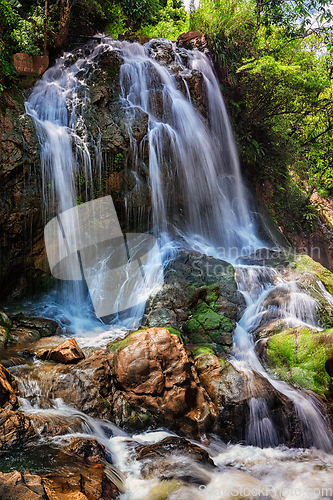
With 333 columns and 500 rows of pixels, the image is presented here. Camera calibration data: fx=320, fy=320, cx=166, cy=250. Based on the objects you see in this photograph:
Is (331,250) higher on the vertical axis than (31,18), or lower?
lower

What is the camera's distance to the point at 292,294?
707cm

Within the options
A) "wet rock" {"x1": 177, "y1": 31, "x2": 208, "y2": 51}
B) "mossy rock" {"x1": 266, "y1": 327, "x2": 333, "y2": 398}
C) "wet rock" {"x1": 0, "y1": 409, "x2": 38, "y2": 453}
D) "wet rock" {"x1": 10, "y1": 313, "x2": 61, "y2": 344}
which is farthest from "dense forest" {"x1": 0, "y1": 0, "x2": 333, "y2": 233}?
"wet rock" {"x1": 0, "y1": 409, "x2": 38, "y2": 453}

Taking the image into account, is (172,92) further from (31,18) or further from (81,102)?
(31,18)

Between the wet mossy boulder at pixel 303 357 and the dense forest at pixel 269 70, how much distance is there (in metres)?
8.70

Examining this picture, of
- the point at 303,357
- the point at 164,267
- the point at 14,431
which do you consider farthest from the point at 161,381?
the point at 164,267

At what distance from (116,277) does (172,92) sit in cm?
652

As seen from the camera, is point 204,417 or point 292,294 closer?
point 204,417

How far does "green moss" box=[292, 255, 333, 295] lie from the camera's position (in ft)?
26.3

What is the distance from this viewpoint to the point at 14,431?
3.45 m

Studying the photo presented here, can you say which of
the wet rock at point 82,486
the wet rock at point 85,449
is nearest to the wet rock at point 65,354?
the wet rock at point 85,449

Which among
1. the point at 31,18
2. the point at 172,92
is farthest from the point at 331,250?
the point at 31,18

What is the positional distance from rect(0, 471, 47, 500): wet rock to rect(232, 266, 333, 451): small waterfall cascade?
323 centimetres

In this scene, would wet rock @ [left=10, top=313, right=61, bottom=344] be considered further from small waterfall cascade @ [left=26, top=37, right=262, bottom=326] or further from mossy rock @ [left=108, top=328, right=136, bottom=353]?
mossy rock @ [left=108, top=328, right=136, bottom=353]

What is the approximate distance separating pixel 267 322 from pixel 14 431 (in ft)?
16.5
